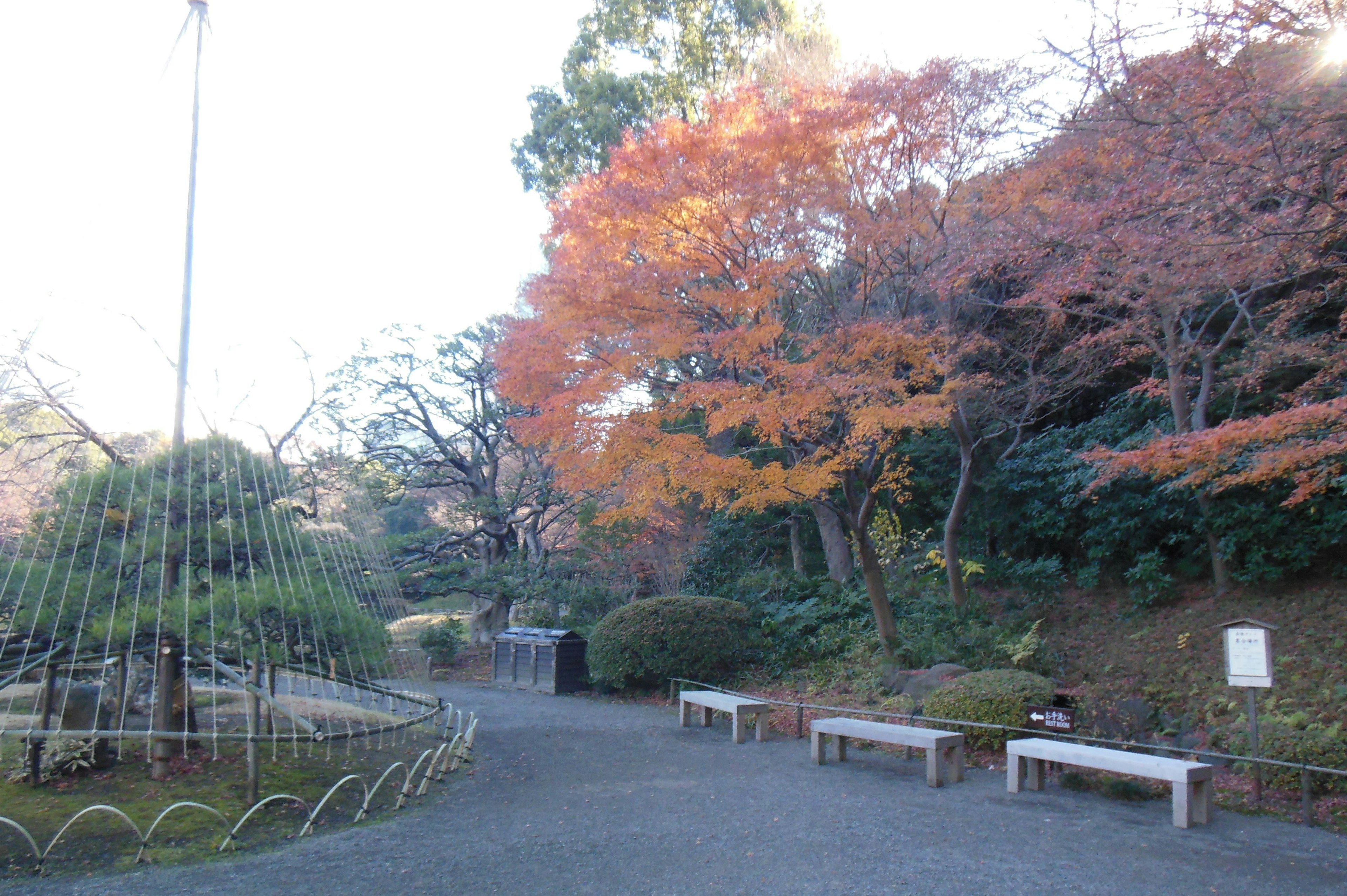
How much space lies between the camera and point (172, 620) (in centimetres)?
620

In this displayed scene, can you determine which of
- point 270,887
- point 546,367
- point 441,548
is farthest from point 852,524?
point 441,548

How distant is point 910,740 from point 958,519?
5973 millimetres

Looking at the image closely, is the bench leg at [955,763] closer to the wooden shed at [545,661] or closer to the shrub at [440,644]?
the wooden shed at [545,661]

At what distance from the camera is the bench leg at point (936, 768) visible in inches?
282

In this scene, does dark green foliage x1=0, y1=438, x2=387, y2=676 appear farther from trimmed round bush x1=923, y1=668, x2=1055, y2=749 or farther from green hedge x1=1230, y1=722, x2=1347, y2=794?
green hedge x1=1230, y1=722, x2=1347, y2=794

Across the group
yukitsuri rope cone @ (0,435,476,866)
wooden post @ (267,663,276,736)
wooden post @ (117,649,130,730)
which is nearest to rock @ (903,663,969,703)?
yukitsuri rope cone @ (0,435,476,866)

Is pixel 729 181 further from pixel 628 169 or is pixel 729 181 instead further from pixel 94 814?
pixel 94 814

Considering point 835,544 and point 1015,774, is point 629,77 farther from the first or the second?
point 1015,774

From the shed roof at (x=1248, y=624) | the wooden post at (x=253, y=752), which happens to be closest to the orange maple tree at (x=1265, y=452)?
the shed roof at (x=1248, y=624)

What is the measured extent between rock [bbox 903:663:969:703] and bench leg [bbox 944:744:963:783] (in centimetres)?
205

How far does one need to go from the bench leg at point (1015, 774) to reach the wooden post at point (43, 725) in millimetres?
7492

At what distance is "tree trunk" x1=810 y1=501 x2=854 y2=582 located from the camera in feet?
52.4

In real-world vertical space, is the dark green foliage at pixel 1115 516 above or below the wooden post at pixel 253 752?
above

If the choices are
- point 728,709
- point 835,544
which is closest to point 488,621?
point 835,544
